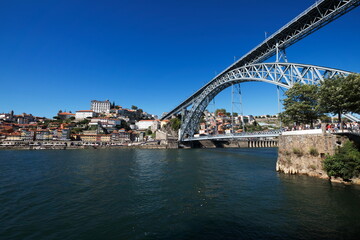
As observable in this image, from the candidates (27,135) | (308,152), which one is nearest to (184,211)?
(308,152)

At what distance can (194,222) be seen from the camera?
24.8 ft

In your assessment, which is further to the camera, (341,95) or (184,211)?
(341,95)

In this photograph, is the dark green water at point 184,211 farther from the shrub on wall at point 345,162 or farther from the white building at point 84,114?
the white building at point 84,114

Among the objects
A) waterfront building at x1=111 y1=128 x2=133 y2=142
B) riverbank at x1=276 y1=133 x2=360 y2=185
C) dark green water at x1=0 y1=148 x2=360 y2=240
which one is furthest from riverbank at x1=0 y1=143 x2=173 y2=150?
dark green water at x1=0 y1=148 x2=360 y2=240

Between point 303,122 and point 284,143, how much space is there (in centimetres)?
725

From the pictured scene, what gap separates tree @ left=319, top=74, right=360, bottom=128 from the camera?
13352 millimetres

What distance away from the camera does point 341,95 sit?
44.1ft

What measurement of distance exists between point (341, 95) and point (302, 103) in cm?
714

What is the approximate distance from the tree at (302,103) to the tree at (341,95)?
212 inches

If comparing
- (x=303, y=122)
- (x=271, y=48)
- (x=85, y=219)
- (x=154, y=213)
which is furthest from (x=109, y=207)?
(x=271, y=48)

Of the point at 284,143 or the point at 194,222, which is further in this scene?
the point at 284,143

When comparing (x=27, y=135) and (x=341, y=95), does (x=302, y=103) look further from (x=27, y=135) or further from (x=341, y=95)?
(x=27, y=135)

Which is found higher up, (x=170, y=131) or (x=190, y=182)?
(x=170, y=131)

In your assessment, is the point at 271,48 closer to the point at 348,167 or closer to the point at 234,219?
the point at 348,167
